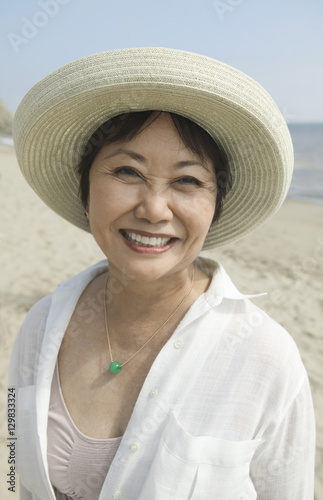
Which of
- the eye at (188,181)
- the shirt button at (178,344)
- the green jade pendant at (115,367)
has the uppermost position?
the eye at (188,181)

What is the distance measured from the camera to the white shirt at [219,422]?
4.83ft

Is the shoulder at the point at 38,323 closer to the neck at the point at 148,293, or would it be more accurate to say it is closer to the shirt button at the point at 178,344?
the neck at the point at 148,293

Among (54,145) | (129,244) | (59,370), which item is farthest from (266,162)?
(59,370)

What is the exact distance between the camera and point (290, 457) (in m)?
1.52

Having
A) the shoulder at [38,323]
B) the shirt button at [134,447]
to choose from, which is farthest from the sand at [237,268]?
the shirt button at [134,447]

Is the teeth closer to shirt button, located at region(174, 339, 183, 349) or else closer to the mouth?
the mouth

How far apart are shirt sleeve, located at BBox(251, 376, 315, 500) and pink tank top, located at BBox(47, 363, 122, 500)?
19.9 inches

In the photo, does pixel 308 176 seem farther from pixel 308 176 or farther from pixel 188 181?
pixel 188 181

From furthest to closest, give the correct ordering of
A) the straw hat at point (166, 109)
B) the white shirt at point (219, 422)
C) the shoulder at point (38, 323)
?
1. the shoulder at point (38, 323)
2. the white shirt at point (219, 422)
3. the straw hat at point (166, 109)

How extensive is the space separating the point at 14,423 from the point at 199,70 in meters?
1.50

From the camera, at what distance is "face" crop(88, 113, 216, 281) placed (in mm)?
1460

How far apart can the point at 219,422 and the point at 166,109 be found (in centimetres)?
103

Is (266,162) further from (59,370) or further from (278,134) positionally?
(59,370)

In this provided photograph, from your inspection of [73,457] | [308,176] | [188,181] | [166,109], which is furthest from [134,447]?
[308,176]
